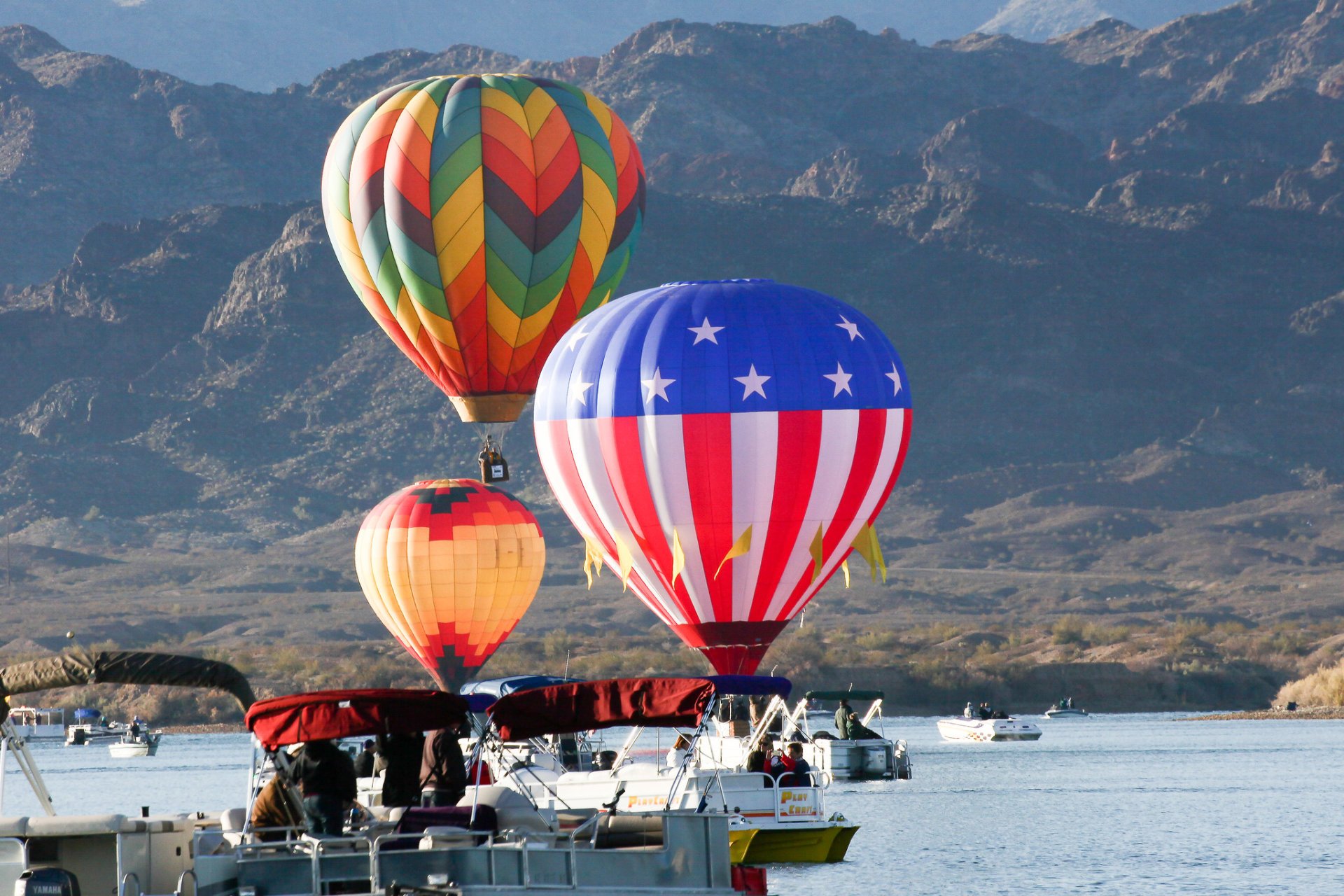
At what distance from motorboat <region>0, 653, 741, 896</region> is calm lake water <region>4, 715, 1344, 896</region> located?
13583mm

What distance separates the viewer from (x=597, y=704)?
950 inches

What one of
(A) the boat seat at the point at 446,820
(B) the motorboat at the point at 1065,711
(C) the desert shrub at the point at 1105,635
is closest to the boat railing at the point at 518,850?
(A) the boat seat at the point at 446,820

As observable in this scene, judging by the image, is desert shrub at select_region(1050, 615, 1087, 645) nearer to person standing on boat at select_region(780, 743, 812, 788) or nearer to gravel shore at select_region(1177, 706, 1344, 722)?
gravel shore at select_region(1177, 706, 1344, 722)

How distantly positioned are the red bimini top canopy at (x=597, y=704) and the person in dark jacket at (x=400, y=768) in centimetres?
117

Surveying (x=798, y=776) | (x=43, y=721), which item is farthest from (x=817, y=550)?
(x=43, y=721)

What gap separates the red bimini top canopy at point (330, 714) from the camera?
22.6 m

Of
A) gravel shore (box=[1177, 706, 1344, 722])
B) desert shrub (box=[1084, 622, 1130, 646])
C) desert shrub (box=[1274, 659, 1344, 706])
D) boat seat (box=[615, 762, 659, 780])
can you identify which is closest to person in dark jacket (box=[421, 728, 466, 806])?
boat seat (box=[615, 762, 659, 780])

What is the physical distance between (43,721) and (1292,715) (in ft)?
244

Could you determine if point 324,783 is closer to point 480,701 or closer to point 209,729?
point 480,701

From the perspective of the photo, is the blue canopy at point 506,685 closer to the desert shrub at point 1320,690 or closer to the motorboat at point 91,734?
the motorboat at point 91,734

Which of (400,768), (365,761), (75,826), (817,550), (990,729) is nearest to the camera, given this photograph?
(75,826)

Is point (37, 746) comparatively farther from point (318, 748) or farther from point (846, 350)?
point (318, 748)

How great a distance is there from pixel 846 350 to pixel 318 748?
24066 mm

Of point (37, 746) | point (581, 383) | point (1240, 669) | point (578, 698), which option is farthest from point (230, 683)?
point (1240, 669)
